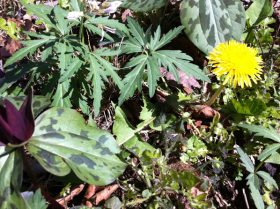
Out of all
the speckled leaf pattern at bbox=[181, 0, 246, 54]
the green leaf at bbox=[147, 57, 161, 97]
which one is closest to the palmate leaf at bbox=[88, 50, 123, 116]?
the green leaf at bbox=[147, 57, 161, 97]

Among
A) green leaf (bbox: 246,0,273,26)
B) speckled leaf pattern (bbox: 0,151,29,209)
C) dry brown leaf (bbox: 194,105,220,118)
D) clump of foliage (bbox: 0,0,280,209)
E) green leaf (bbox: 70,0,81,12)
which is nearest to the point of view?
speckled leaf pattern (bbox: 0,151,29,209)

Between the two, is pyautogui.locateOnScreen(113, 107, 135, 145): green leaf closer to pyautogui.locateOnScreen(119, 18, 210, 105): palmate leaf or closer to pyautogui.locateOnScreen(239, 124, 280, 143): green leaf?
pyautogui.locateOnScreen(119, 18, 210, 105): palmate leaf

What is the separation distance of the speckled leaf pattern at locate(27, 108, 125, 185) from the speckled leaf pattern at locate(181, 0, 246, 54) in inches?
38.8

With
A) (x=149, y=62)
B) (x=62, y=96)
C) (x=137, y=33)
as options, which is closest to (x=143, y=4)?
(x=137, y=33)

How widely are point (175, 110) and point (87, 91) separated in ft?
1.83

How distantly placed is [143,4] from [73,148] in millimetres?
1159

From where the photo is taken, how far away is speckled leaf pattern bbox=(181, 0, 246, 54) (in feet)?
8.11

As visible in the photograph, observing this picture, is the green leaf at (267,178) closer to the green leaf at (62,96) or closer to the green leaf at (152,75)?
the green leaf at (152,75)

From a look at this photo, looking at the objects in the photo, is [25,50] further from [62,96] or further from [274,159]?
[274,159]

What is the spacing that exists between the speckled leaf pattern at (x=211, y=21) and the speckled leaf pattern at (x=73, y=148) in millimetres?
985

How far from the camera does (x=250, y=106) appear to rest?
2355mm

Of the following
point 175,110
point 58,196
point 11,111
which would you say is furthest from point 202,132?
point 11,111

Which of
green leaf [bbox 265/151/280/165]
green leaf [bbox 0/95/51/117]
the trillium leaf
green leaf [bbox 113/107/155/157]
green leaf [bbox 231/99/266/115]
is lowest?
green leaf [bbox 265/151/280/165]

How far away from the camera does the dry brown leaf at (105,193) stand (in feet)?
6.64
